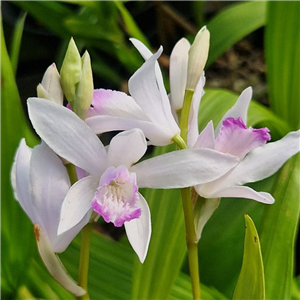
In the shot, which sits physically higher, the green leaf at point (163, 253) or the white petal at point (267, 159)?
the white petal at point (267, 159)

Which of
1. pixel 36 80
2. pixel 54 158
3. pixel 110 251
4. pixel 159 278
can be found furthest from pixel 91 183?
pixel 36 80

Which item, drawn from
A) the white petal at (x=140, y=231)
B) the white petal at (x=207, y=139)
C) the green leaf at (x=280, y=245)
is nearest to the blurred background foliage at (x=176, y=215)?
the green leaf at (x=280, y=245)

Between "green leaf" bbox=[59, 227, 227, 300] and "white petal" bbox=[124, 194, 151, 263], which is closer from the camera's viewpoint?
"white petal" bbox=[124, 194, 151, 263]

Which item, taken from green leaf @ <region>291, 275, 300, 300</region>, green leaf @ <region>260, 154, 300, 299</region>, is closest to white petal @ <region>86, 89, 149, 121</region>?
green leaf @ <region>260, 154, 300, 299</region>

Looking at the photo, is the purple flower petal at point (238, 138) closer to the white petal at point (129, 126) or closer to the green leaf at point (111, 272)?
the white petal at point (129, 126)

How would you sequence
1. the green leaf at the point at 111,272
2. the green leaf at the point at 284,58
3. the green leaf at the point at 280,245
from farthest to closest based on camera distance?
the green leaf at the point at 284,58, the green leaf at the point at 111,272, the green leaf at the point at 280,245

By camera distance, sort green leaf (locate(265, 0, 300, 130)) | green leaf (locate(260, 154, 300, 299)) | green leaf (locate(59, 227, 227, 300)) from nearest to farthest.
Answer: green leaf (locate(260, 154, 300, 299)) < green leaf (locate(59, 227, 227, 300)) < green leaf (locate(265, 0, 300, 130))

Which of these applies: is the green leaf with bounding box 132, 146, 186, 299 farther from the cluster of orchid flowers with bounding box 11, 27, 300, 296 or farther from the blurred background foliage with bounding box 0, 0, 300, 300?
the cluster of orchid flowers with bounding box 11, 27, 300, 296
